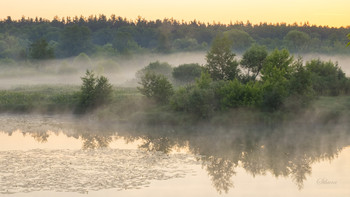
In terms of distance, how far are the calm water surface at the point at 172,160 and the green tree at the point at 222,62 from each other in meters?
14.0

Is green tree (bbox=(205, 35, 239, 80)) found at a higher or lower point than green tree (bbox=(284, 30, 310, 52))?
lower

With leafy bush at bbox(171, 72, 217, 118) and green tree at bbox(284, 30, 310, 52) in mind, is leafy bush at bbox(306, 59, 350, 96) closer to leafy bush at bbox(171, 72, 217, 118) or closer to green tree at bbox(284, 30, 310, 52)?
leafy bush at bbox(171, 72, 217, 118)

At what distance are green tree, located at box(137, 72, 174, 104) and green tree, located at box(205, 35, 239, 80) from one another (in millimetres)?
7413

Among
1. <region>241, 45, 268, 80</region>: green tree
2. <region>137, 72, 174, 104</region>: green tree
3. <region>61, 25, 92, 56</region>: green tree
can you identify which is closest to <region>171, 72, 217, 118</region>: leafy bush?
<region>137, 72, 174, 104</region>: green tree

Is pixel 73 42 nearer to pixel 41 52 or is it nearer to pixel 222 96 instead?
pixel 41 52

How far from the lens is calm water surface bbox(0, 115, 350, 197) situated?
29500 millimetres

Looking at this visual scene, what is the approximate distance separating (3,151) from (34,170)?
8.67 meters

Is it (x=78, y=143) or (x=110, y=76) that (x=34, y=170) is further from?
(x=110, y=76)

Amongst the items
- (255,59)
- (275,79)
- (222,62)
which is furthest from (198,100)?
(255,59)

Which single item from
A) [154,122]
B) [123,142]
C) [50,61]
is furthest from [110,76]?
[123,142]

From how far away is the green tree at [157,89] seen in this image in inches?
2430

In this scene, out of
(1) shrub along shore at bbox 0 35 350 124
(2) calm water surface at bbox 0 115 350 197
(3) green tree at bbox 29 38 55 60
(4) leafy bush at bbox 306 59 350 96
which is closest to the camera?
(2) calm water surface at bbox 0 115 350 197

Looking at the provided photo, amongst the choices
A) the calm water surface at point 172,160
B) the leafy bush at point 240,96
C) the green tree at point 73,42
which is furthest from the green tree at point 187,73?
the green tree at point 73,42

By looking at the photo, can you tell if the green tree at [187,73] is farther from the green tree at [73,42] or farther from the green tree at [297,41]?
the green tree at [73,42]
